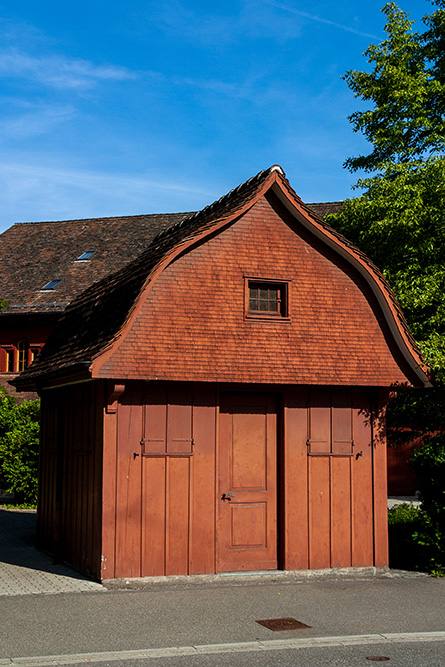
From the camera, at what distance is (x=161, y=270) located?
449 inches

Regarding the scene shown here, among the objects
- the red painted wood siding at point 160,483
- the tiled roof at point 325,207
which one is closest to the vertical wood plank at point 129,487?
the red painted wood siding at point 160,483

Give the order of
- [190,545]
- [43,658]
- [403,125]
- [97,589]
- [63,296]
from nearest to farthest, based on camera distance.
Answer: [43,658] → [97,589] → [190,545] → [403,125] → [63,296]

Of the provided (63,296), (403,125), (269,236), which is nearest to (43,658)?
(269,236)

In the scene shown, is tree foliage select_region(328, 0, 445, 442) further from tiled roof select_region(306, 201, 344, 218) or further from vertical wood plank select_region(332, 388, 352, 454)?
tiled roof select_region(306, 201, 344, 218)

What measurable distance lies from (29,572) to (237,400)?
3985mm

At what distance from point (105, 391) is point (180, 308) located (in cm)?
162

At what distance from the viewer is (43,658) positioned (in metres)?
7.16

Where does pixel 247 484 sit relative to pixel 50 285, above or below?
below

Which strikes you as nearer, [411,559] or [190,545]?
[190,545]

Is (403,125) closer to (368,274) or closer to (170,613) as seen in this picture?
(368,274)

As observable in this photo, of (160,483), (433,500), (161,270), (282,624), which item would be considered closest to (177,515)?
(160,483)

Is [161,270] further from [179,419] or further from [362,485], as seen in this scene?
[362,485]

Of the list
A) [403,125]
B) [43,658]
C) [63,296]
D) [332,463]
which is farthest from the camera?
[63,296]

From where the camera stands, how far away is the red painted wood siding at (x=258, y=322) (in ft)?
37.1
